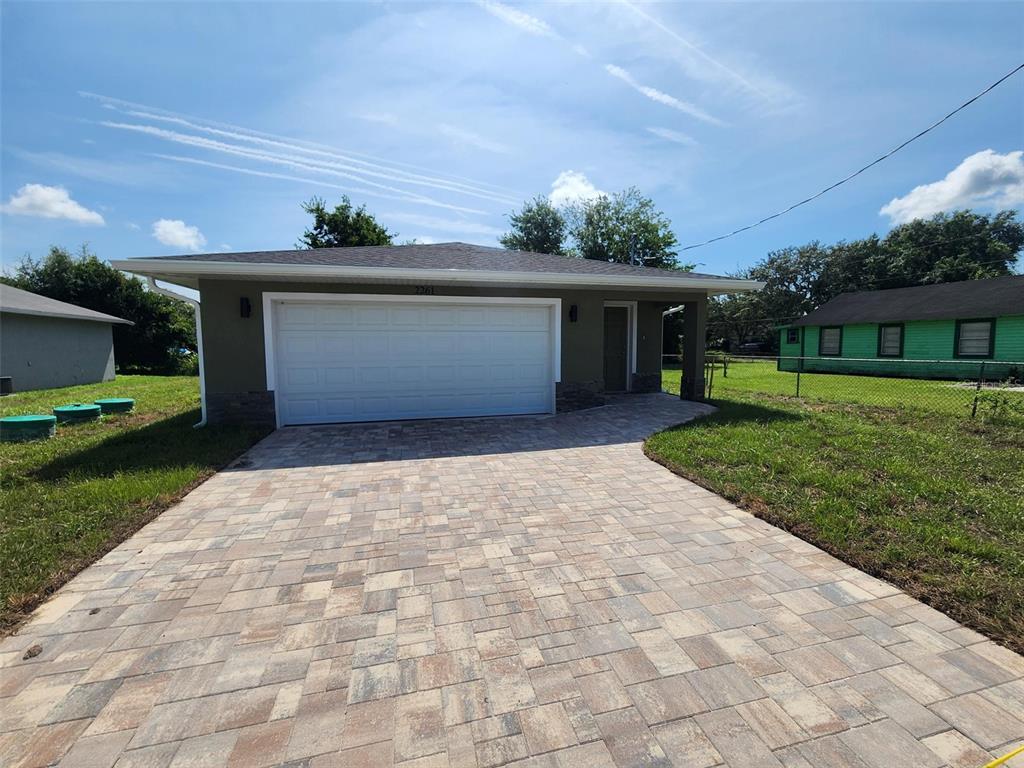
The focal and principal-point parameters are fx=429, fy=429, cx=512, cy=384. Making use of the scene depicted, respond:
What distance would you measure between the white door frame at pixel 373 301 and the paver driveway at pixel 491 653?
12.7 feet

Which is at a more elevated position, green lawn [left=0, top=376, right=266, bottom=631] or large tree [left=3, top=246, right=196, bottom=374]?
large tree [left=3, top=246, right=196, bottom=374]

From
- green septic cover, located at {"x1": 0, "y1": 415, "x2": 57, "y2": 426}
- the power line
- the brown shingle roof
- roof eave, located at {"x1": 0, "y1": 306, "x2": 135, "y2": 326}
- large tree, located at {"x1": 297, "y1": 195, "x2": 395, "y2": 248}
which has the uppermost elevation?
large tree, located at {"x1": 297, "y1": 195, "x2": 395, "y2": 248}

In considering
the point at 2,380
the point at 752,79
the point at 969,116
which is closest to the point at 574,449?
the point at 752,79

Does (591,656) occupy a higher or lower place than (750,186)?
lower

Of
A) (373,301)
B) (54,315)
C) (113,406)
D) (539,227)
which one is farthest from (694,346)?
(539,227)

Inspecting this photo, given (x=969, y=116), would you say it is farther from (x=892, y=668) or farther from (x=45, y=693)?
(x=45, y=693)

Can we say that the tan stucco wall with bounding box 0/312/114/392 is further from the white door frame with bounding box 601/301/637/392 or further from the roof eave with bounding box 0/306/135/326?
the white door frame with bounding box 601/301/637/392

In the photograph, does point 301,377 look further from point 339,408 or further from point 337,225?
point 337,225

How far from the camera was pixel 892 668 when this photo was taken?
78.6 inches

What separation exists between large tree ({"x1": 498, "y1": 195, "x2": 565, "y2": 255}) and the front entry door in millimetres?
20815

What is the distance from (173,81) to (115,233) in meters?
15.7

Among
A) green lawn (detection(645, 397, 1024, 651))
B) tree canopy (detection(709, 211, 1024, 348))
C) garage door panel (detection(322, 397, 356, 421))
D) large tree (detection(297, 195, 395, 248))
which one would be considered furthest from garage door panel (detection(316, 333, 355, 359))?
tree canopy (detection(709, 211, 1024, 348))

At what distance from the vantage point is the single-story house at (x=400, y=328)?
6.82m

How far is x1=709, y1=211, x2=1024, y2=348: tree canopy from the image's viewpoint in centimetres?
2933
